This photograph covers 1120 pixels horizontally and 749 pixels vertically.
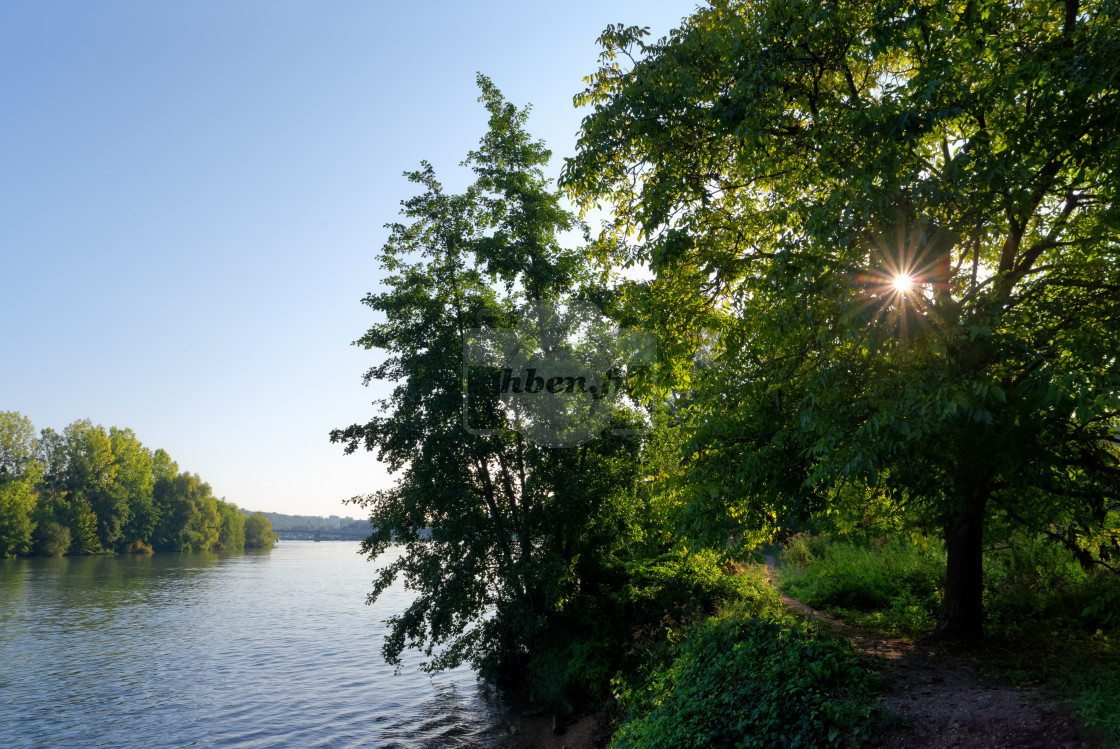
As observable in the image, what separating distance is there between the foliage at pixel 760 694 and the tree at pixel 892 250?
169 centimetres

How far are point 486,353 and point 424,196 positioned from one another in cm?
496

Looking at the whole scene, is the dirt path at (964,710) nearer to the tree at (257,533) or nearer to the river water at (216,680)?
the river water at (216,680)

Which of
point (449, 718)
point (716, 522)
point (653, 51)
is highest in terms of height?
point (653, 51)

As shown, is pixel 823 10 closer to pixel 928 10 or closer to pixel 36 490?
pixel 928 10

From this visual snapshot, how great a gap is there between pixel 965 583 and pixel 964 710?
4084mm

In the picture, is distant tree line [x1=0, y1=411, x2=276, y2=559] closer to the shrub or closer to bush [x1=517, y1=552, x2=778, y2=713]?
bush [x1=517, y1=552, x2=778, y2=713]

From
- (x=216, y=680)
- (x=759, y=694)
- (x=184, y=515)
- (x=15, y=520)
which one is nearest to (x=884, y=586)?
(x=759, y=694)

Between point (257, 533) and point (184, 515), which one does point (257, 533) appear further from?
point (184, 515)

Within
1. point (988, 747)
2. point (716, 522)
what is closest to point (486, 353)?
point (716, 522)

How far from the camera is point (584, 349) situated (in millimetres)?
17344

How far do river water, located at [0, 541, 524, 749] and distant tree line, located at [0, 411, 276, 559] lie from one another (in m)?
37.6

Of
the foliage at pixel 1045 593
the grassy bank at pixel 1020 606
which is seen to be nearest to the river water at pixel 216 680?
the grassy bank at pixel 1020 606

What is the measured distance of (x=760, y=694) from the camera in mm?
8250

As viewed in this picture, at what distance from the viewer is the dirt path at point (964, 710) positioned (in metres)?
6.21
